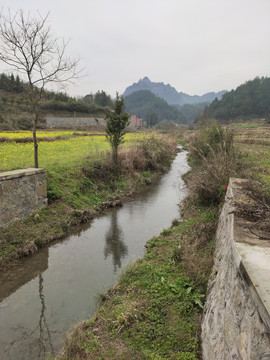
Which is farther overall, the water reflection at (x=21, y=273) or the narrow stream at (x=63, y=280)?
the water reflection at (x=21, y=273)

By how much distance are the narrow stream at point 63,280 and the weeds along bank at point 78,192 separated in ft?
1.54

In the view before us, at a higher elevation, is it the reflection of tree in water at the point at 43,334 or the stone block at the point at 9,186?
the stone block at the point at 9,186

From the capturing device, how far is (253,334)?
1796 mm

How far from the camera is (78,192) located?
10.4 meters

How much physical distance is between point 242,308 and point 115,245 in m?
5.80

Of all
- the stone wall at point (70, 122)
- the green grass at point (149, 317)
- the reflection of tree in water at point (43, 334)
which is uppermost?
the stone wall at point (70, 122)

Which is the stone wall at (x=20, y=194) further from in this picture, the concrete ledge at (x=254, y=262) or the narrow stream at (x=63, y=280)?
the concrete ledge at (x=254, y=262)

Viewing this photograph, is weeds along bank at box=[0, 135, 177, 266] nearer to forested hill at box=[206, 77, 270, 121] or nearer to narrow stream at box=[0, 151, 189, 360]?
narrow stream at box=[0, 151, 189, 360]

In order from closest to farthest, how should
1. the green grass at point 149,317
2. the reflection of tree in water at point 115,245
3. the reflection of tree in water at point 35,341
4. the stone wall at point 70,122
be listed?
the green grass at point 149,317 < the reflection of tree in water at point 35,341 < the reflection of tree in water at point 115,245 < the stone wall at point 70,122

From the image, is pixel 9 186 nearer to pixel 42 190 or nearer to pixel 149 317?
pixel 42 190

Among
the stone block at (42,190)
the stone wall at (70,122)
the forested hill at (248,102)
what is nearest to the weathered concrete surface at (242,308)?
the stone block at (42,190)

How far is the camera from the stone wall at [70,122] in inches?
1660

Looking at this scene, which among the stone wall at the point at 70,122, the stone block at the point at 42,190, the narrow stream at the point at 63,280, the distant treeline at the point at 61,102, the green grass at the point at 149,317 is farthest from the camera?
the stone wall at the point at 70,122

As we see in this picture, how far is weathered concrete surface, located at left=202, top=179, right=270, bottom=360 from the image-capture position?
1.74 m
